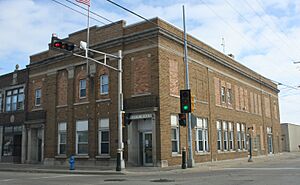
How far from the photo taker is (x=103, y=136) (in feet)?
88.9

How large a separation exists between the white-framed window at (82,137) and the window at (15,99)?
30.6 feet

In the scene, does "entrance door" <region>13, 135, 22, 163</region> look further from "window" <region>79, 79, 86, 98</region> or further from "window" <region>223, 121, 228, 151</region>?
"window" <region>223, 121, 228, 151</region>

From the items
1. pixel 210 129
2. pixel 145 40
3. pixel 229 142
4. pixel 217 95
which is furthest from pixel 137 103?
pixel 229 142

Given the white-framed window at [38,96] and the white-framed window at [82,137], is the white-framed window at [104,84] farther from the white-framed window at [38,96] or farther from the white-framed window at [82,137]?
the white-framed window at [38,96]

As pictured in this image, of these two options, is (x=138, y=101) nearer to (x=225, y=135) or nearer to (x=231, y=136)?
(x=225, y=135)

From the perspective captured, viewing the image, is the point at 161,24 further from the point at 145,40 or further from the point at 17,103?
the point at 17,103

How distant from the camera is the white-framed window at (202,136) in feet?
94.5

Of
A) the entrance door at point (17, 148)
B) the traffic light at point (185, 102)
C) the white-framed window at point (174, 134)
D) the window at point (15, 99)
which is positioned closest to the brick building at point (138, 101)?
the white-framed window at point (174, 134)

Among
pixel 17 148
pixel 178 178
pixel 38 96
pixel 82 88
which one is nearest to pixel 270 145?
pixel 82 88

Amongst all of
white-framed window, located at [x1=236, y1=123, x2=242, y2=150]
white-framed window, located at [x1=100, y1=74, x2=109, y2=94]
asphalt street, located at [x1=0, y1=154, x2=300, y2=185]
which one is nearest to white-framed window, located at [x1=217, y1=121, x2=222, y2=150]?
white-framed window, located at [x1=236, y1=123, x2=242, y2=150]

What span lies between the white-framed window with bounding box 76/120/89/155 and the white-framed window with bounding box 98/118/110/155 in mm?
1624

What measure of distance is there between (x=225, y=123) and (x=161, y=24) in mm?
13645

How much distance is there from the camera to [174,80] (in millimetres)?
26281

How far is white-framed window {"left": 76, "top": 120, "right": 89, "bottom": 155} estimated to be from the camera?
92.7 feet
